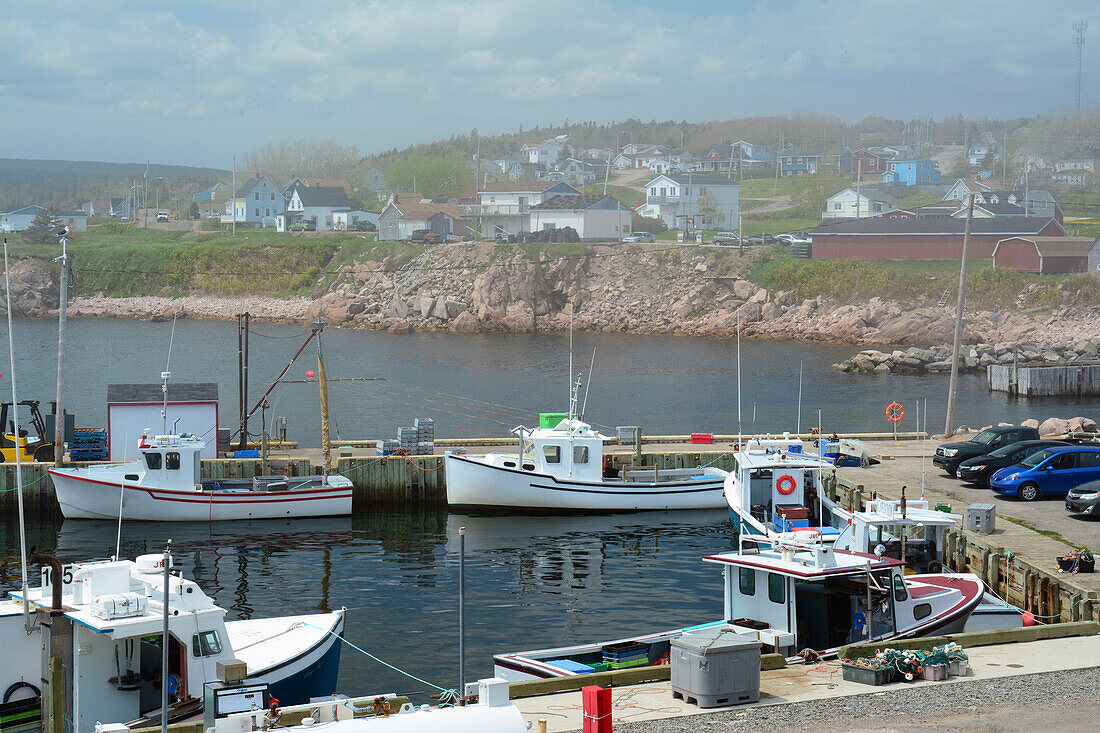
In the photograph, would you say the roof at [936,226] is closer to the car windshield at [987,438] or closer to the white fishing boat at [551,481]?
the car windshield at [987,438]

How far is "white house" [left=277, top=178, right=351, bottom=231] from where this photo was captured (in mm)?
177125

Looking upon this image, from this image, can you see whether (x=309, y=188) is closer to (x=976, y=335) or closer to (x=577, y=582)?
(x=976, y=335)

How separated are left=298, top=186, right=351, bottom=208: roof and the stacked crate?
141823 millimetres

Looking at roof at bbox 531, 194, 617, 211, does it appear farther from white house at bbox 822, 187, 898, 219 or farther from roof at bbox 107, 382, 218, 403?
roof at bbox 107, 382, 218, 403

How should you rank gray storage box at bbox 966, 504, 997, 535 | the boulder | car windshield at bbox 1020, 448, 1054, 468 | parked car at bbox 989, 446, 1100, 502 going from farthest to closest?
1. the boulder
2. car windshield at bbox 1020, 448, 1054, 468
3. parked car at bbox 989, 446, 1100, 502
4. gray storage box at bbox 966, 504, 997, 535

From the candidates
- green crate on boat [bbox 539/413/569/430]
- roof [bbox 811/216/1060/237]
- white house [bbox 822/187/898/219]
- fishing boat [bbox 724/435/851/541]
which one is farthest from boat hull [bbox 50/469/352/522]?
white house [bbox 822/187/898/219]

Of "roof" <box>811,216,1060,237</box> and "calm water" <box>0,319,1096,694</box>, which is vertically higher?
"roof" <box>811,216,1060,237</box>

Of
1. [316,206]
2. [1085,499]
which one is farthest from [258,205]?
[1085,499]

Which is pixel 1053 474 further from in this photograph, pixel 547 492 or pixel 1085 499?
pixel 547 492

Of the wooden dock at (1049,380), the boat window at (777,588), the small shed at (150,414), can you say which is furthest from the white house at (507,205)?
the boat window at (777,588)

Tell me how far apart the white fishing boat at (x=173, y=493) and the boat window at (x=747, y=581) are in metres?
20.3

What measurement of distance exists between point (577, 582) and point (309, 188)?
161493mm

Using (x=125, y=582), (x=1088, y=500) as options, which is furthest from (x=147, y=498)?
(x=1088, y=500)

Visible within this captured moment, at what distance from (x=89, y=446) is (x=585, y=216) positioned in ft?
369
